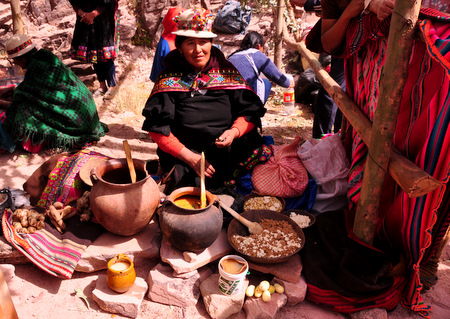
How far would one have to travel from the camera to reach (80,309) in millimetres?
2412

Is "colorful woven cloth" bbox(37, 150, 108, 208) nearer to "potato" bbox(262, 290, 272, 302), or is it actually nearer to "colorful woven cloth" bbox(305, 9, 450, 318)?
"potato" bbox(262, 290, 272, 302)

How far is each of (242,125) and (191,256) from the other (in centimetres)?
126

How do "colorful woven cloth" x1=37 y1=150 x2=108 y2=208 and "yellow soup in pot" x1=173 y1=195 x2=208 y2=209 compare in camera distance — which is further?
"colorful woven cloth" x1=37 y1=150 x2=108 y2=208

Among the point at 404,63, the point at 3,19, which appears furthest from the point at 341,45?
the point at 3,19

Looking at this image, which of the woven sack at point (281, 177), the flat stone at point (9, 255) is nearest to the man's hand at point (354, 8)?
the woven sack at point (281, 177)

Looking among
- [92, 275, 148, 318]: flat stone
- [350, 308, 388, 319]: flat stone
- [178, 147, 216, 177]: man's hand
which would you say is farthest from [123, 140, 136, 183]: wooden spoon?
[350, 308, 388, 319]: flat stone

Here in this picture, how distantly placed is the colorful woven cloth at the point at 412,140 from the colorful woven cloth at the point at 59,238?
174 cm

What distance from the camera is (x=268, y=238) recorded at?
8.65 ft

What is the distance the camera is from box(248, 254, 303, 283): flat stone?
2.42 metres

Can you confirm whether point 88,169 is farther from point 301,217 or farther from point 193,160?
point 301,217

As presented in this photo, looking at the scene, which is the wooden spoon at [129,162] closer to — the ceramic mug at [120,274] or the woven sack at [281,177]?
the ceramic mug at [120,274]

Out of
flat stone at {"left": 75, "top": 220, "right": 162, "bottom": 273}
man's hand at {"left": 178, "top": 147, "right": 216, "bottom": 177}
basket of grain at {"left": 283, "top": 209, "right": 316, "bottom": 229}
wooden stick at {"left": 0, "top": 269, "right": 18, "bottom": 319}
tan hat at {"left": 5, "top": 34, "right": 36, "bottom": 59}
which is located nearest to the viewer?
wooden stick at {"left": 0, "top": 269, "right": 18, "bottom": 319}

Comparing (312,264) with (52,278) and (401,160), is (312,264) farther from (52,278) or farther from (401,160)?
(52,278)

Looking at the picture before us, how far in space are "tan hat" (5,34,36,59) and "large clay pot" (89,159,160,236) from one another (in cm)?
249
